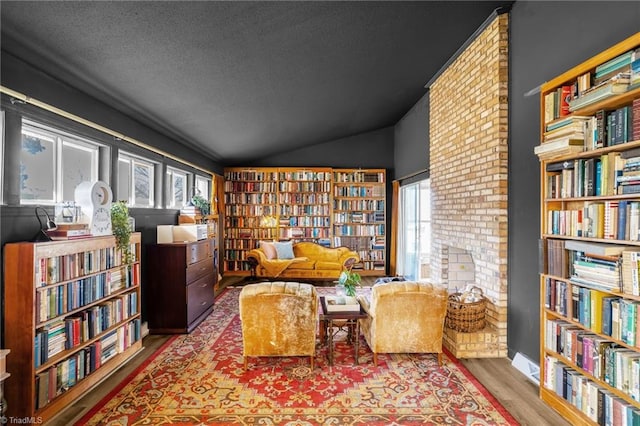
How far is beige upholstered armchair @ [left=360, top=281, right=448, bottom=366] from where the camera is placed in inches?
119

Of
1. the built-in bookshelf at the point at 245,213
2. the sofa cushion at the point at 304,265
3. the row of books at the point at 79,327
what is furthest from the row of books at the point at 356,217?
the row of books at the point at 79,327

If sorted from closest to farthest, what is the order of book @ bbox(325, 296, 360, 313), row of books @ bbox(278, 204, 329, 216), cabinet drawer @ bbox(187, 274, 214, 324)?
1. book @ bbox(325, 296, 360, 313)
2. cabinet drawer @ bbox(187, 274, 214, 324)
3. row of books @ bbox(278, 204, 329, 216)

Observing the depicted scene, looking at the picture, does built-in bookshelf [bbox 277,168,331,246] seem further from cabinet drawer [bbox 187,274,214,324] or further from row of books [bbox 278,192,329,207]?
cabinet drawer [bbox 187,274,214,324]

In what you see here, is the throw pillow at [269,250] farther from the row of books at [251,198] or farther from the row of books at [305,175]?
the row of books at [305,175]

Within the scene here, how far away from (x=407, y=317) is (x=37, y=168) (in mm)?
3548

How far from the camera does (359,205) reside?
7848 mm

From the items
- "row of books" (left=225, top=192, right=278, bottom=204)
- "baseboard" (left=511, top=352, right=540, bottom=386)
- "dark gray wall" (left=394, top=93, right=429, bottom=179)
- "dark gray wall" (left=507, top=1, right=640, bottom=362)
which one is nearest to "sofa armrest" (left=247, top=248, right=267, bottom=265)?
"row of books" (left=225, top=192, right=278, bottom=204)

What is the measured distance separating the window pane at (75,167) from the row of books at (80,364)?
1399mm

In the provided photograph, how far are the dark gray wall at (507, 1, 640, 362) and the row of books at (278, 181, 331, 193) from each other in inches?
189

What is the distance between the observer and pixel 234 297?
18.8ft

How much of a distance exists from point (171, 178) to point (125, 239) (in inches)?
100

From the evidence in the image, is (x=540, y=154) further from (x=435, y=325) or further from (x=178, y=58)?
(x=178, y=58)

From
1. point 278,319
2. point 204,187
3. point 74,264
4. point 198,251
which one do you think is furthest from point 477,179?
point 204,187

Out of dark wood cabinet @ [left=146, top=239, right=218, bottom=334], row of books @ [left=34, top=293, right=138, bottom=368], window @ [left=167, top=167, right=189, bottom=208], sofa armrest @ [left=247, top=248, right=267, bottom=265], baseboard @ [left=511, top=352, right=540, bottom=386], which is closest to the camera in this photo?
row of books @ [left=34, top=293, right=138, bottom=368]
